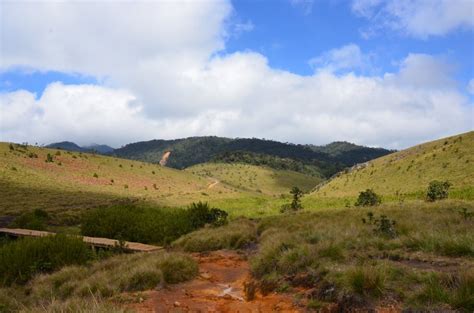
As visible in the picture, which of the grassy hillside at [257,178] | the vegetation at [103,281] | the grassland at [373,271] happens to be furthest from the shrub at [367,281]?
the grassy hillside at [257,178]

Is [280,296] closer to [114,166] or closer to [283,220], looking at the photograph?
[283,220]

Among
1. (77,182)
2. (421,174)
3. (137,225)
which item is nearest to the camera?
(137,225)

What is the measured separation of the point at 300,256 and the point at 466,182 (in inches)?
1195

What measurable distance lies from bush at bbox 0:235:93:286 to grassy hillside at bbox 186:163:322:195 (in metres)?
81.7

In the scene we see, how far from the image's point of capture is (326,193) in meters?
50.7

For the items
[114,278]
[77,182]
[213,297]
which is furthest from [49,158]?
[213,297]

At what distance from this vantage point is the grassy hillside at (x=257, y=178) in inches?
3942

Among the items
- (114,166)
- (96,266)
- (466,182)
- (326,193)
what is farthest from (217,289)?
(114,166)

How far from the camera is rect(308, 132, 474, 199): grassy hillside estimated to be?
35.4m

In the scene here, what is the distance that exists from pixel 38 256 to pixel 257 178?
9680cm

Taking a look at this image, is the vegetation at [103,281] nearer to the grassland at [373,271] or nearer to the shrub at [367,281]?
the grassland at [373,271]

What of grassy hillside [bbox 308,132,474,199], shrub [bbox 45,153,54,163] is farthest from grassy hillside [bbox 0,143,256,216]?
grassy hillside [bbox 308,132,474,199]

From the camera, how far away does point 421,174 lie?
135 feet

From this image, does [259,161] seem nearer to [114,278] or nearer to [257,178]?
[257,178]
